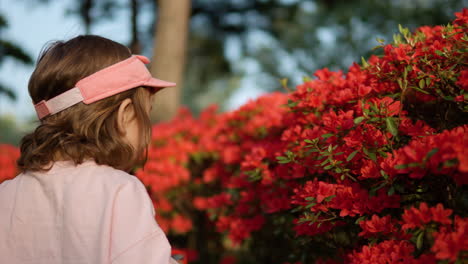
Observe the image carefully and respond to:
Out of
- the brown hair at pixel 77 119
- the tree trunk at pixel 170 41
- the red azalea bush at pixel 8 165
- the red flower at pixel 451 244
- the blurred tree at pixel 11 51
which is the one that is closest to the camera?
the red flower at pixel 451 244

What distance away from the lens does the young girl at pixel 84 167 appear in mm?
1380

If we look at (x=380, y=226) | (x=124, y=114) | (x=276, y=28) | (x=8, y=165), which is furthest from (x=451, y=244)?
(x=276, y=28)

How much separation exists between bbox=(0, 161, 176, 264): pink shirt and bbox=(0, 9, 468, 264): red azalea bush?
594 millimetres

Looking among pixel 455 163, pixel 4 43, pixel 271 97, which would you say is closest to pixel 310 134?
pixel 455 163

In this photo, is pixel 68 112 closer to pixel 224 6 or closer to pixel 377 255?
pixel 377 255

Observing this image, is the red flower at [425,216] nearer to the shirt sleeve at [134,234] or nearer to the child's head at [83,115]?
the shirt sleeve at [134,234]

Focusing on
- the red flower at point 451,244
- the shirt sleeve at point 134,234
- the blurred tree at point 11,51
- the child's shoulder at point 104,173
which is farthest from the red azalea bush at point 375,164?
the blurred tree at point 11,51

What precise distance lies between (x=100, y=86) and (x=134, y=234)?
59 centimetres

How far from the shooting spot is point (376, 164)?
1.42 metres

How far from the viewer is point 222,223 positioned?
2.68 meters

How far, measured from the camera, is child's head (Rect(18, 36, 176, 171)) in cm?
158

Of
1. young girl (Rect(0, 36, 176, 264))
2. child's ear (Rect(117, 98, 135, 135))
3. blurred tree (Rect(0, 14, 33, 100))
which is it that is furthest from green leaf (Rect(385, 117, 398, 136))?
blurred tree (Rect(0, 14, 33, 100))

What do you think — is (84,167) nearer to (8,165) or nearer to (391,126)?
(391,126)

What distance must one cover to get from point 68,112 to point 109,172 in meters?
0.33
